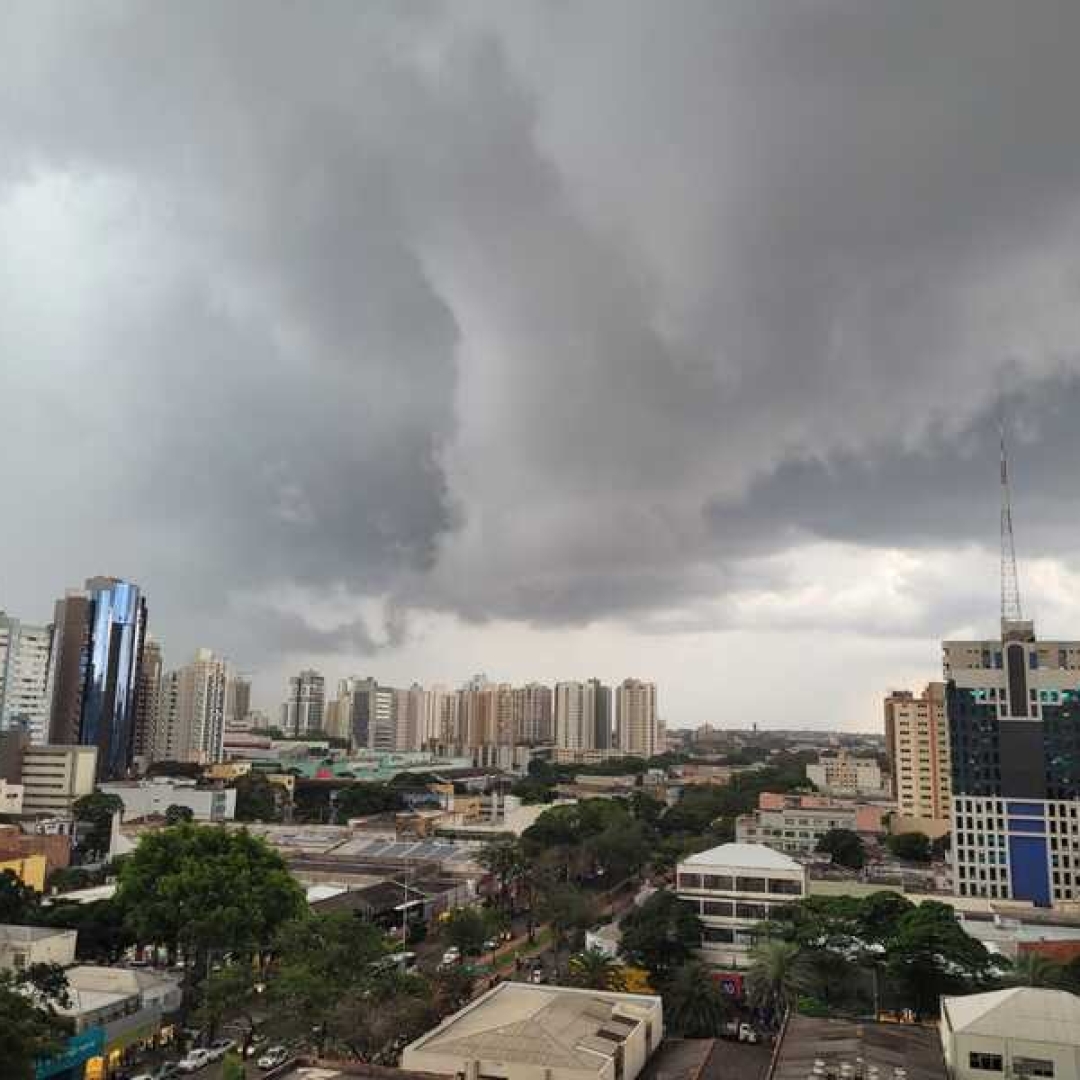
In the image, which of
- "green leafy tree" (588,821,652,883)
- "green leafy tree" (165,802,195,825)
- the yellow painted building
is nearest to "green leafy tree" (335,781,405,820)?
"green leafy tree" (165,802,195,825)

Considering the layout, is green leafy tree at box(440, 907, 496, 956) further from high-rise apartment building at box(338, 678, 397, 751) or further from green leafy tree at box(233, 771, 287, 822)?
high-rise apartment building at box(338, 678, 397, 751)

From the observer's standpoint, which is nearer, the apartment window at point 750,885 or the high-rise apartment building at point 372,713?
the apartment window at point 750,885

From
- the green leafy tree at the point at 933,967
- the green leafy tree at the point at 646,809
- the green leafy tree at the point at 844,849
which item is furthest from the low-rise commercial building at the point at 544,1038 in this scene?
the green leafy tree at the point at 646,809

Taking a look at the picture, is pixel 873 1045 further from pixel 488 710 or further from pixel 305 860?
pixel 488 710

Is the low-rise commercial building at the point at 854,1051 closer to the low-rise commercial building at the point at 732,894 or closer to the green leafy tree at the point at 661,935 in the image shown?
the green leafy tree at the point at 661,935

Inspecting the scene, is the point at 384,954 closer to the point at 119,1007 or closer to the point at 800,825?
the point at 119,1007

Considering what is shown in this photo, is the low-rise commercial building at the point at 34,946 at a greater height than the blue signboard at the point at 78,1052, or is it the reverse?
the low-rise commercial building at the point at 34,946
